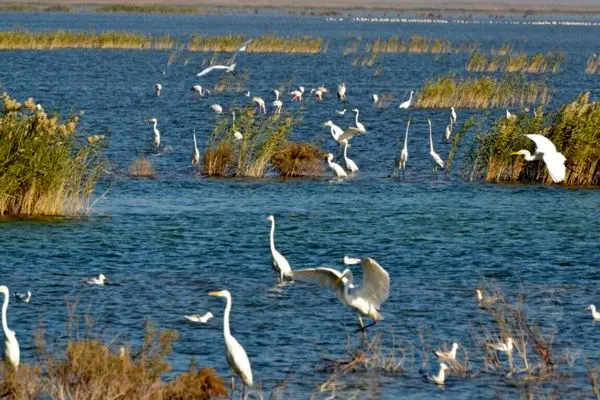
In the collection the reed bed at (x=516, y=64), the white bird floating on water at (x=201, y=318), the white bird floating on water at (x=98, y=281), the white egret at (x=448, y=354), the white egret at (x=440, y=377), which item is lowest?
the reed bed at (x=516, y=64)

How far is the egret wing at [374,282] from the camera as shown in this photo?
11336mm

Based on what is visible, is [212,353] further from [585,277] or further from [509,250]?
[509,250]

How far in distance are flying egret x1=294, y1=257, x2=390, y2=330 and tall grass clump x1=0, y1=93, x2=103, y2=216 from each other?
6.66 m

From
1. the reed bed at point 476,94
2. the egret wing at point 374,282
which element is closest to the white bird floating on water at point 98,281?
the egret wing at point 374,282

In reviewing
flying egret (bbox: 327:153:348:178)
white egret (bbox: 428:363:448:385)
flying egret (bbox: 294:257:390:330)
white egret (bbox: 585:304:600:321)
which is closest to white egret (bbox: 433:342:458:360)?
white egret (bbox: 428:363:448:385)

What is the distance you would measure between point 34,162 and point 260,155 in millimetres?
6138

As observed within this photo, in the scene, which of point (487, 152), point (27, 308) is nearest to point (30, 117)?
point (27, 308)

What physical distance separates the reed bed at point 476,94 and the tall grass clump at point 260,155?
1201 cm

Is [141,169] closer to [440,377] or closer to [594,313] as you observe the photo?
[594,313]

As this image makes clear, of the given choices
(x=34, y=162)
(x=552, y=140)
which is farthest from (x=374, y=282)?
(x=552, y=140)

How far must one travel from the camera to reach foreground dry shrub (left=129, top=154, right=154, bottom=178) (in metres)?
23.8

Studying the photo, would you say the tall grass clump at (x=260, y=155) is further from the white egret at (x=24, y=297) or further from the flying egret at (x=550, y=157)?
the white egret at (x=24, y=297)

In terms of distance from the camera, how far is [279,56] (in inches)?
2692

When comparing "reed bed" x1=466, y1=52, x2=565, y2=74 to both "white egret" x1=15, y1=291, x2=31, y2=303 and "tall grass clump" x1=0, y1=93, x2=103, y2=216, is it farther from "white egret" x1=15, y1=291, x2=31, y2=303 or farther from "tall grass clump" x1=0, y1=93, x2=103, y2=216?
"white egret" x1=15, y1=291, x2=31, y2=303
